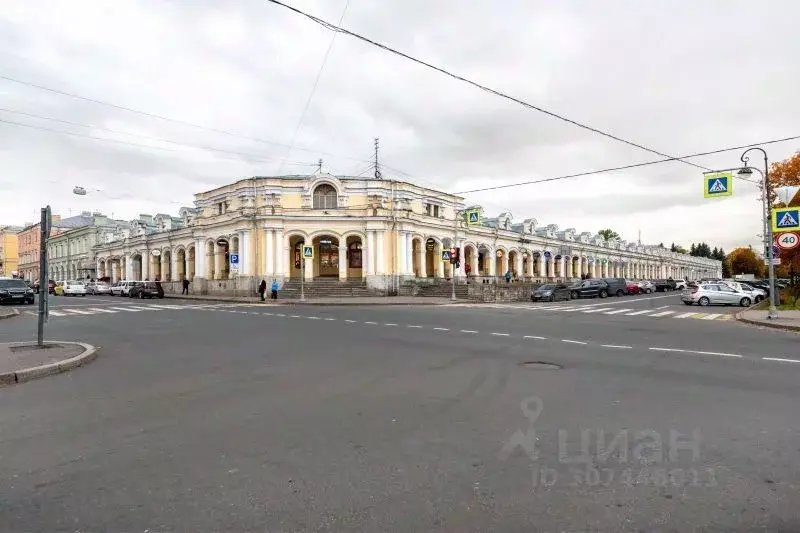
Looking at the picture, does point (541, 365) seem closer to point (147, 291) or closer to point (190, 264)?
point (147, 291)

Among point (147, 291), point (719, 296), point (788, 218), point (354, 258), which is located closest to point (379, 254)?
point (354, 258)

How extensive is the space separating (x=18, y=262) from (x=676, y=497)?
421 feet

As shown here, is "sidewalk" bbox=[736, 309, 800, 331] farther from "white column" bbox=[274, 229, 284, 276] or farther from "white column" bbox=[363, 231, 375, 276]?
"white column" bbox=[274, 229, 284, 276]

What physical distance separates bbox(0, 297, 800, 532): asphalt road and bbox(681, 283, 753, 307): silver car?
25785 millimetres

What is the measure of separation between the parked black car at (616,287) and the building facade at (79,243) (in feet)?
226

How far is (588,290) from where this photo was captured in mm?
43469

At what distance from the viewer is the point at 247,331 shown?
47.7 feet

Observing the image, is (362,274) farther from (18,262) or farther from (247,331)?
(18,262)

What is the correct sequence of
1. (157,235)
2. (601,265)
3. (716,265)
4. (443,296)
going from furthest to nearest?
(716,265), (601,265), (157,235), (443,296)

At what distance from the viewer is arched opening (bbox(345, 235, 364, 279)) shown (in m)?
43.9

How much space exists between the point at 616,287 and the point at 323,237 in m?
30.2

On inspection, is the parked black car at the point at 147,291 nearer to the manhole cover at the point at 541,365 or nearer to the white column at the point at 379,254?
the white column at the point at 379,254

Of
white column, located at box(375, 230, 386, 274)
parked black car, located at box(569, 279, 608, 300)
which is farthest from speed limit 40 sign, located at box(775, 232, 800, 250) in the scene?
white column, located at box(375, 230, 386, 274)

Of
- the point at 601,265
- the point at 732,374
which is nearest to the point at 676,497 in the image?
the point at 732,374
